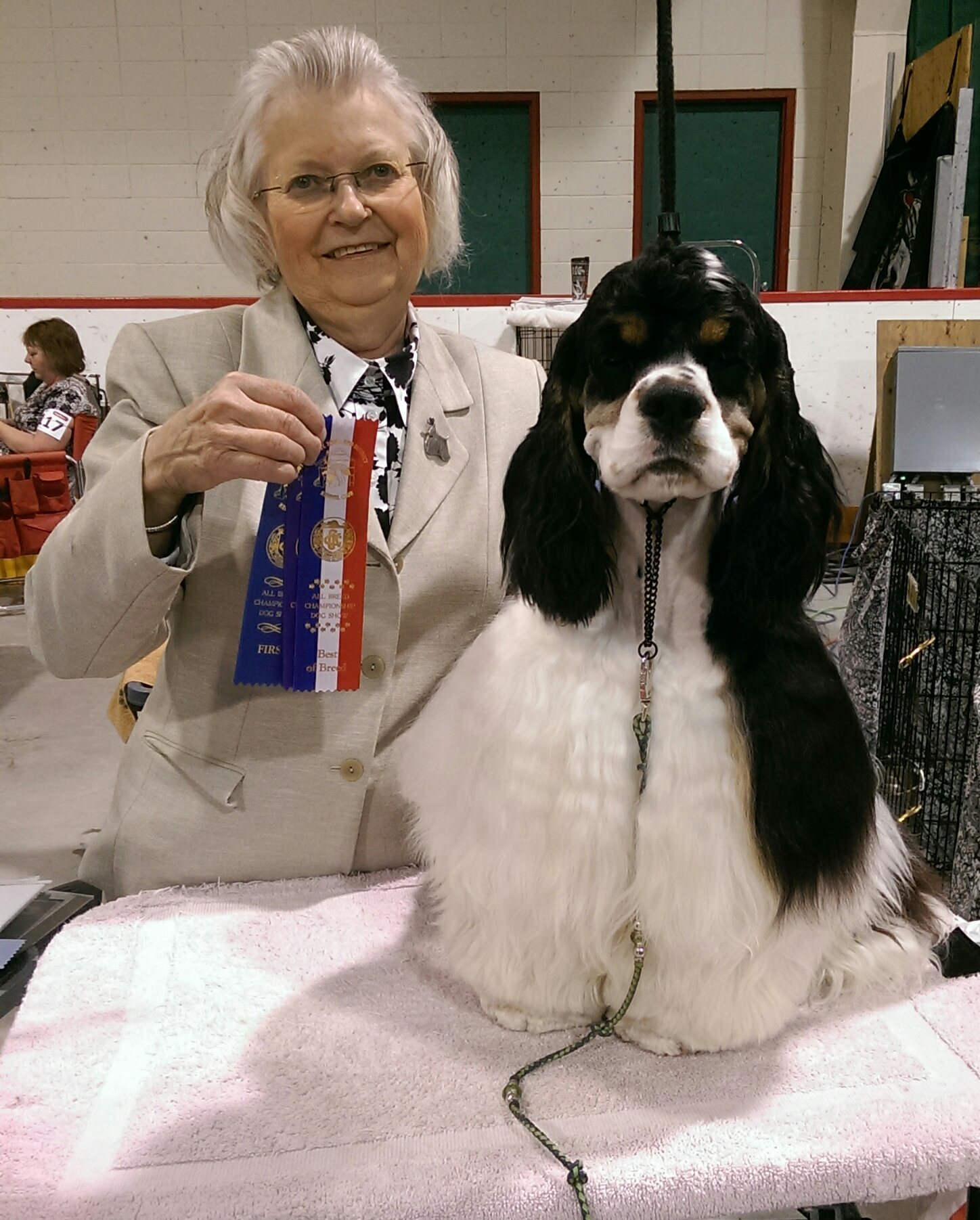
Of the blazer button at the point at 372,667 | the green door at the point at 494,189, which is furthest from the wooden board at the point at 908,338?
the blazer button at the point at 372,667

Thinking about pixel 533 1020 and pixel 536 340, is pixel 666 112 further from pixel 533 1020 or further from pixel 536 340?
pixel 536 340

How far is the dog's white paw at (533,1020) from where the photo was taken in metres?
1.01

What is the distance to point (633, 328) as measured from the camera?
805 millimetres

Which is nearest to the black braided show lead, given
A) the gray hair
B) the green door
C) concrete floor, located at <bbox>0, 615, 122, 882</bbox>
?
the gray hair

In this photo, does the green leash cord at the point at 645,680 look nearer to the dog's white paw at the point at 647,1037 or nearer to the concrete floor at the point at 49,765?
the dog's white paw at the point at 647,1037

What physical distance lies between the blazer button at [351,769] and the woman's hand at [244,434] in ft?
1.42

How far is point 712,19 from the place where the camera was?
6195mm

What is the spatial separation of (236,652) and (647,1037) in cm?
70

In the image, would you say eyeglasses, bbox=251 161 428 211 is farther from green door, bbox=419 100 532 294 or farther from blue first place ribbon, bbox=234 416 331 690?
green door, bbox=419 100 532 294

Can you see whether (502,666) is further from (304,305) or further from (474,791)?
(304,305)

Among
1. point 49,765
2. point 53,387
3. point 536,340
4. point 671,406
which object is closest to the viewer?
point 671,406

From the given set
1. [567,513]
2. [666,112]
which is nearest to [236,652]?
[567,513]

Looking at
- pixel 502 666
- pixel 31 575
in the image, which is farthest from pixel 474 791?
pixel 31 575

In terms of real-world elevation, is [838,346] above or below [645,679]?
above
